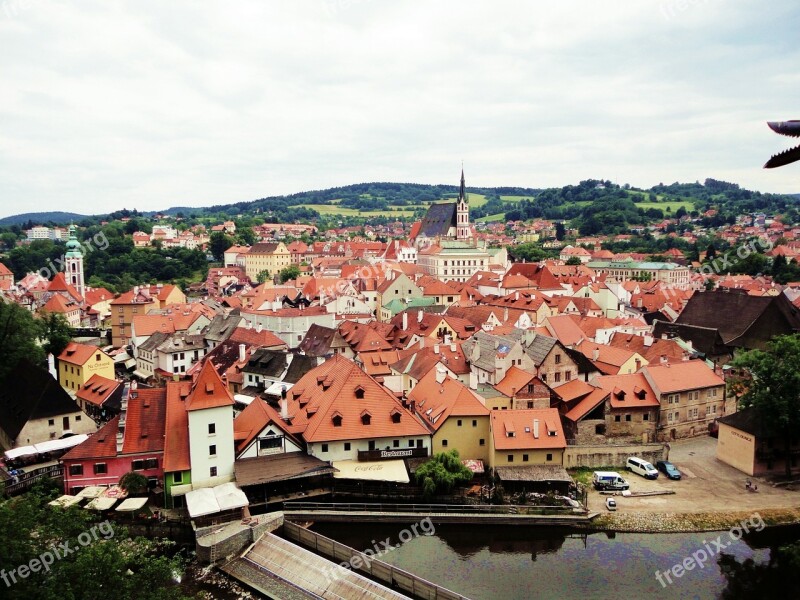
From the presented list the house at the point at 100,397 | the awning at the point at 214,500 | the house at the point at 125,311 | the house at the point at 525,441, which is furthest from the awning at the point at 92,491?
the house at the point at 125,311

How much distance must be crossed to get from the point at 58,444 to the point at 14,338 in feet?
45.9

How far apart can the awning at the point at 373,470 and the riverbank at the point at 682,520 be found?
32.8ft

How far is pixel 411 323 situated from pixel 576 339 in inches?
621

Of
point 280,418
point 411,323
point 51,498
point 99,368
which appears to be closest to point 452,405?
point 280,418

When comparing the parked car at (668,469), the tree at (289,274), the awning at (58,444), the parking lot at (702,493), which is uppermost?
the tree at (289,274)

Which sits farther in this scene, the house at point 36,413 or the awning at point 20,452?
the house at point 36,413

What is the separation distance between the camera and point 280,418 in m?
37.4

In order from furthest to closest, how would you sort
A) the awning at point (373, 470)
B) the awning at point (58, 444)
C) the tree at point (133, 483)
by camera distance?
1. the awning at point (58, 444)
2. the awning at point (373, 470)
3. the tree at point (133, 483)

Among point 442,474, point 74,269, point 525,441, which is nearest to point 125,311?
point 74,269

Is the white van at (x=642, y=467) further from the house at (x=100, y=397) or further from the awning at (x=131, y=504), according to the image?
the house at (x=100, y=397)

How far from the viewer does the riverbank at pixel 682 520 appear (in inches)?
1233

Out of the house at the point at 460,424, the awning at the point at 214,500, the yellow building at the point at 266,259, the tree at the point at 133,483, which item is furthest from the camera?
the yellow building at the point at 266,259

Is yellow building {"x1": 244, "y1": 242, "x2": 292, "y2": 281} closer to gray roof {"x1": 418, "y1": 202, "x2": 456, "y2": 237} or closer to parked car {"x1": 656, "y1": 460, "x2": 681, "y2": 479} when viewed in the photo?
gray roof {"x1": 418, "y1": 202, "x2": 456, "y2": 237}

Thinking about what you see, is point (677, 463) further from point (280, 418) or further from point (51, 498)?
point (51, 498)
